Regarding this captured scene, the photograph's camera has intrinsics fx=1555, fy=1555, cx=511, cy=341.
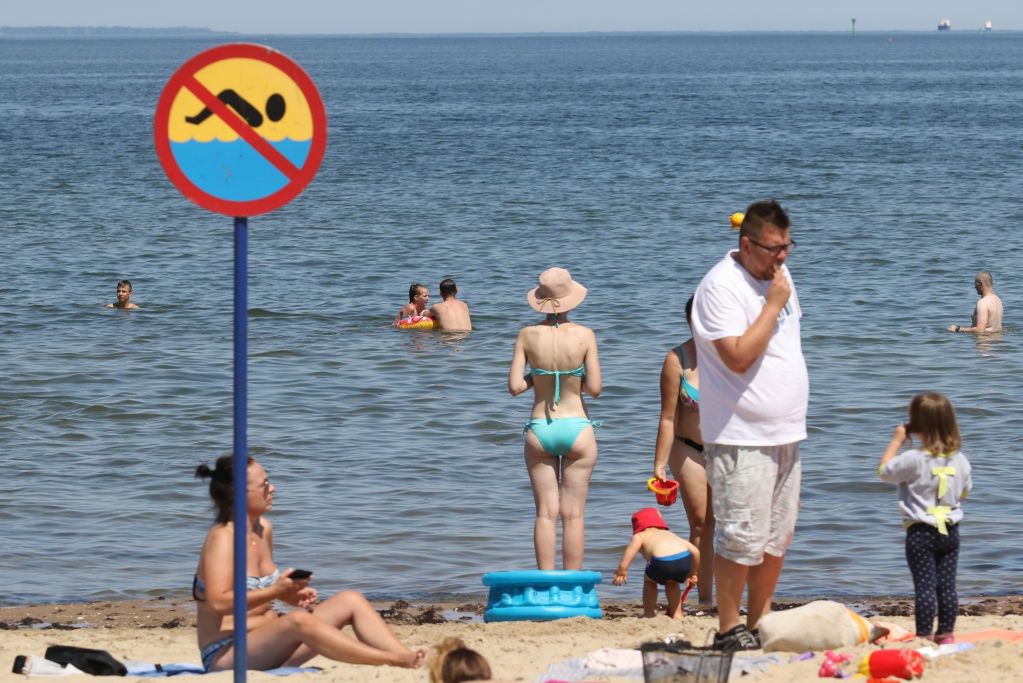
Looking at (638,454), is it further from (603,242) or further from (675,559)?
(603,242)

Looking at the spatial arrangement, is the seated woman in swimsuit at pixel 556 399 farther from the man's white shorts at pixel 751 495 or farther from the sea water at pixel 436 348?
the man's white shorts at pixel 751 495

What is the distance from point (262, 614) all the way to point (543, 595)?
1650 mm

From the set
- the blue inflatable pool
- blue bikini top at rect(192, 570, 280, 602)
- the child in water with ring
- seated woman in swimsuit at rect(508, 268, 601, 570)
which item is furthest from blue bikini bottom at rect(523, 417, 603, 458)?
the child in water with ring

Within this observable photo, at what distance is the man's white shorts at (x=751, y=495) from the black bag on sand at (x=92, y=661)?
8.03ft

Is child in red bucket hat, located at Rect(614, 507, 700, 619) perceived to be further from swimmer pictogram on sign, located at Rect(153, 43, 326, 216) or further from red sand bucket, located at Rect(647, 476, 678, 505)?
swimmer pictogram on sign, located at Rect(153, 43, 326, 216)

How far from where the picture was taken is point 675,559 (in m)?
7.35

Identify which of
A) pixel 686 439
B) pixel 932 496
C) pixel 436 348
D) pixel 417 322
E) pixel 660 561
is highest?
pixel 932 496

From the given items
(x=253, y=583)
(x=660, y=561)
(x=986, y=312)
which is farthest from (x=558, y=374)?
(x=986, y=312)

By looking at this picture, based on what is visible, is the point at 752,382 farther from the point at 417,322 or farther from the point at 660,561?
the point at 417,322

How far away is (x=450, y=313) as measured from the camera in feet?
56.2

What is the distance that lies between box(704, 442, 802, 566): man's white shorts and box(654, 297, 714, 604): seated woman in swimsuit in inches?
53.0

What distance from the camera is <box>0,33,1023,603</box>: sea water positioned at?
381 inches

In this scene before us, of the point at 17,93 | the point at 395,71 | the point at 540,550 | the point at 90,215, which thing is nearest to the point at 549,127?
the point at 90,215

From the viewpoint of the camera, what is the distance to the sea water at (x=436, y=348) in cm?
967
